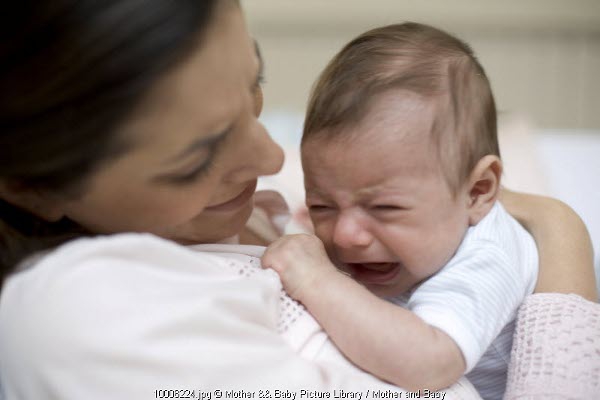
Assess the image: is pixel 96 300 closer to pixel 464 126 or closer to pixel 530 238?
pixel 464 126

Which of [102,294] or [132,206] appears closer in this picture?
[102,294]

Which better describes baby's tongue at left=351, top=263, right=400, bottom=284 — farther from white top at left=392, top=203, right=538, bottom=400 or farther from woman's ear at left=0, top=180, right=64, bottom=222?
woman's ear at left=0, top=180, right=64, bottom=222

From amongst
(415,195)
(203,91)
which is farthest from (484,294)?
(203,91)

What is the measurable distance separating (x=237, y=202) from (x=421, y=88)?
33cm

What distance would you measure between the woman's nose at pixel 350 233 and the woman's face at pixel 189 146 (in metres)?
0.19

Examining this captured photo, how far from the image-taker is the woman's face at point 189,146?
76 centimetres

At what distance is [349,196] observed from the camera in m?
1.06

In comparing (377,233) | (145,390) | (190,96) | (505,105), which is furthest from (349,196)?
(505,105)

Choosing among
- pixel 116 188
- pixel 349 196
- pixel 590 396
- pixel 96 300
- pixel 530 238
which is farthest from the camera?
pixel 530 238

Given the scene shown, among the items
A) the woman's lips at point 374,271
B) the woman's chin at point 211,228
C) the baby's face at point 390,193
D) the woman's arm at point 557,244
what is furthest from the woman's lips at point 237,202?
the woman's arm at point 557,244

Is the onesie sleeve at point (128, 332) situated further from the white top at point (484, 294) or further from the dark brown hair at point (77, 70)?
the white top at point (484, 294)

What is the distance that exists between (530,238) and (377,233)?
336 mm

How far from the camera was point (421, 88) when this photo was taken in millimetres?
1045

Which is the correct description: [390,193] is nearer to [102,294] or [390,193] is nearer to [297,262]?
[297,262]
